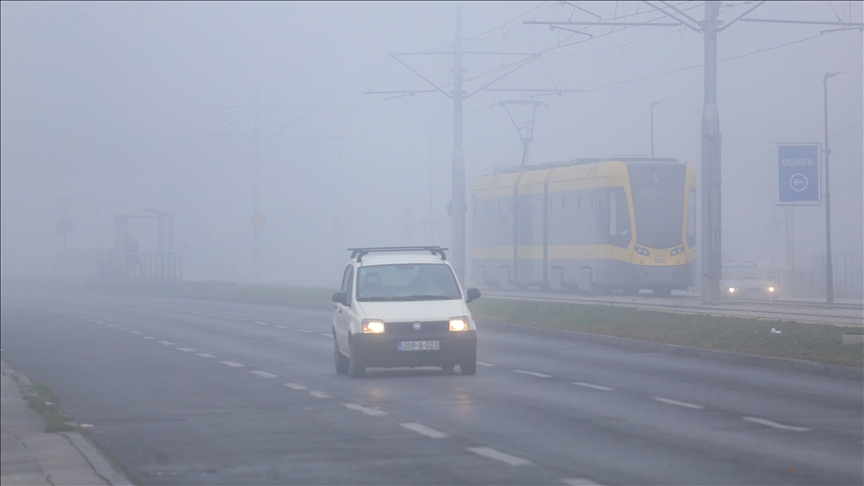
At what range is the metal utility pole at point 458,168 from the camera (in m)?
36.6

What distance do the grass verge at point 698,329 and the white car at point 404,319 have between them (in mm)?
4903

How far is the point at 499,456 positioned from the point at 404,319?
651 cm

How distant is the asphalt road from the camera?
8.61 m

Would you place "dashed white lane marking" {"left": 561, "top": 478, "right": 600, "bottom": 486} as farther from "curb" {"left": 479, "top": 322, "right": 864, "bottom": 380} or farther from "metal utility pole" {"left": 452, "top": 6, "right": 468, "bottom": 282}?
"metal utility pole" {"left": 452, "top": 6, "right": 468, "bottom": 282}

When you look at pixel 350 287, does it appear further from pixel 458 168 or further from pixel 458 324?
pixel 458 168

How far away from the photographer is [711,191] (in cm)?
2930

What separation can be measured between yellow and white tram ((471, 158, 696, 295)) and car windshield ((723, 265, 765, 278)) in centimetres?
220

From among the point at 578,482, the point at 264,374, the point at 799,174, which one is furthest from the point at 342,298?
the point at 799,174

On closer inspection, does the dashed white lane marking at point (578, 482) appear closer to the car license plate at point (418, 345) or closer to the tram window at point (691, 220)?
the car license plate at point (418, 345)

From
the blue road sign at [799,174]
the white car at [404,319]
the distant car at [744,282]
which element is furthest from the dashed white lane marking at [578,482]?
the distant car at [744,282]

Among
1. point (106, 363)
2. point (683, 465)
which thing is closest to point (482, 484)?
point (683, 465)

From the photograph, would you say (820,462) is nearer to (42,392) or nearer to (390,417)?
(390,417)

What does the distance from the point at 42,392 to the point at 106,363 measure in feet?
18.4

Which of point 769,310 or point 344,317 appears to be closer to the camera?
point 344,317
